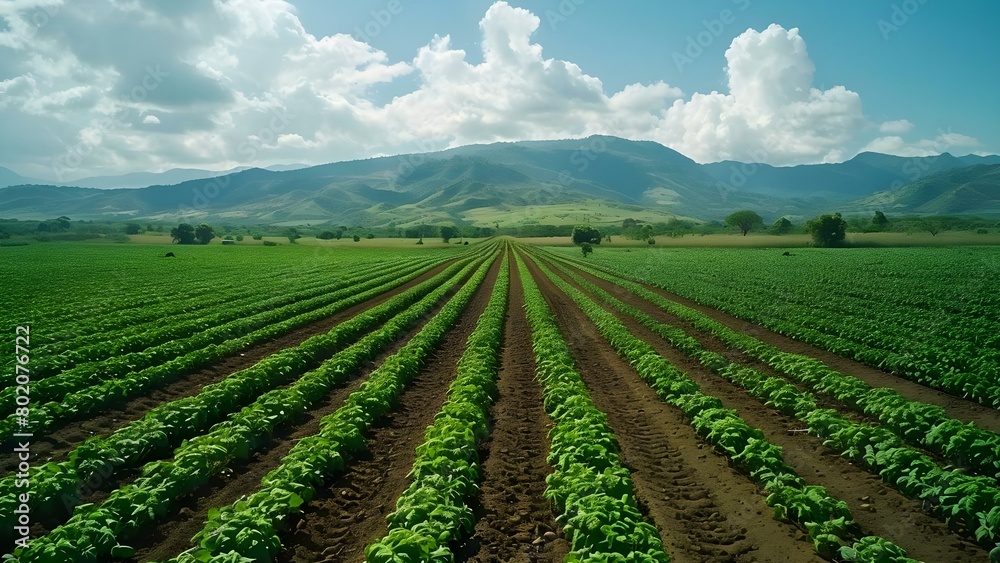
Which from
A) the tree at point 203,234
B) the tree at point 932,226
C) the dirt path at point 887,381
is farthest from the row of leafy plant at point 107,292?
the tree at point 932,226

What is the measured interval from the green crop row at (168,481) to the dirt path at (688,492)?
8272 millimetres

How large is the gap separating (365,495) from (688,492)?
6274 millimetres

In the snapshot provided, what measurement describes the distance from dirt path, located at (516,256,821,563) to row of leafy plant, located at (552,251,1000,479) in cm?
418

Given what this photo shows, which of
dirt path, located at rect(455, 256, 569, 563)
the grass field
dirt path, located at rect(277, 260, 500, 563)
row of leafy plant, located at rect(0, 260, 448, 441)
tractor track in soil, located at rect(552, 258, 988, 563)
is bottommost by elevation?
dirt path, located at rect(277, 260, 500, 563)

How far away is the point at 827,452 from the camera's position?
35.4ft

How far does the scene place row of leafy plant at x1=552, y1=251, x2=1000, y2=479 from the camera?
9273 mm

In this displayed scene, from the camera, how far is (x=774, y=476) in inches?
358

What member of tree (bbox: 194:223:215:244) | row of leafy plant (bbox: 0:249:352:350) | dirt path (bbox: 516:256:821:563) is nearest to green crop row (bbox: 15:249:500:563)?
dirt path (bbox: 516:256:821:563)

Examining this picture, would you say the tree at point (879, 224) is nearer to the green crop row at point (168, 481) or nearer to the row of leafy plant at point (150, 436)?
the row of leafy plant at point (150, 436)

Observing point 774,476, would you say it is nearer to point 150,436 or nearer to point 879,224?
point 150,436

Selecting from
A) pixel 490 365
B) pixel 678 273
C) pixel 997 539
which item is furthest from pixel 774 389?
pixel 678 273

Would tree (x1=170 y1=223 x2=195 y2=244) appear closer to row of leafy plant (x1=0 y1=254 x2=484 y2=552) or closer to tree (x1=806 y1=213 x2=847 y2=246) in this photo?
row of leafy plant (x1=0 y1=254 x2=484 y2=552)

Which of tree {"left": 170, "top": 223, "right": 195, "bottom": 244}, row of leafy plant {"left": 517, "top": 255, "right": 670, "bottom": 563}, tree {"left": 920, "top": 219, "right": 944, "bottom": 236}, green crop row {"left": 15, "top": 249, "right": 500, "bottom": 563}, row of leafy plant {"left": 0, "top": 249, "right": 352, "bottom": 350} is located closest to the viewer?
row of leafy plant {"left": 517, "top": 255, "right": 670, "bottom": 563}

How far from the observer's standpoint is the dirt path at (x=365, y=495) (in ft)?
25.7
